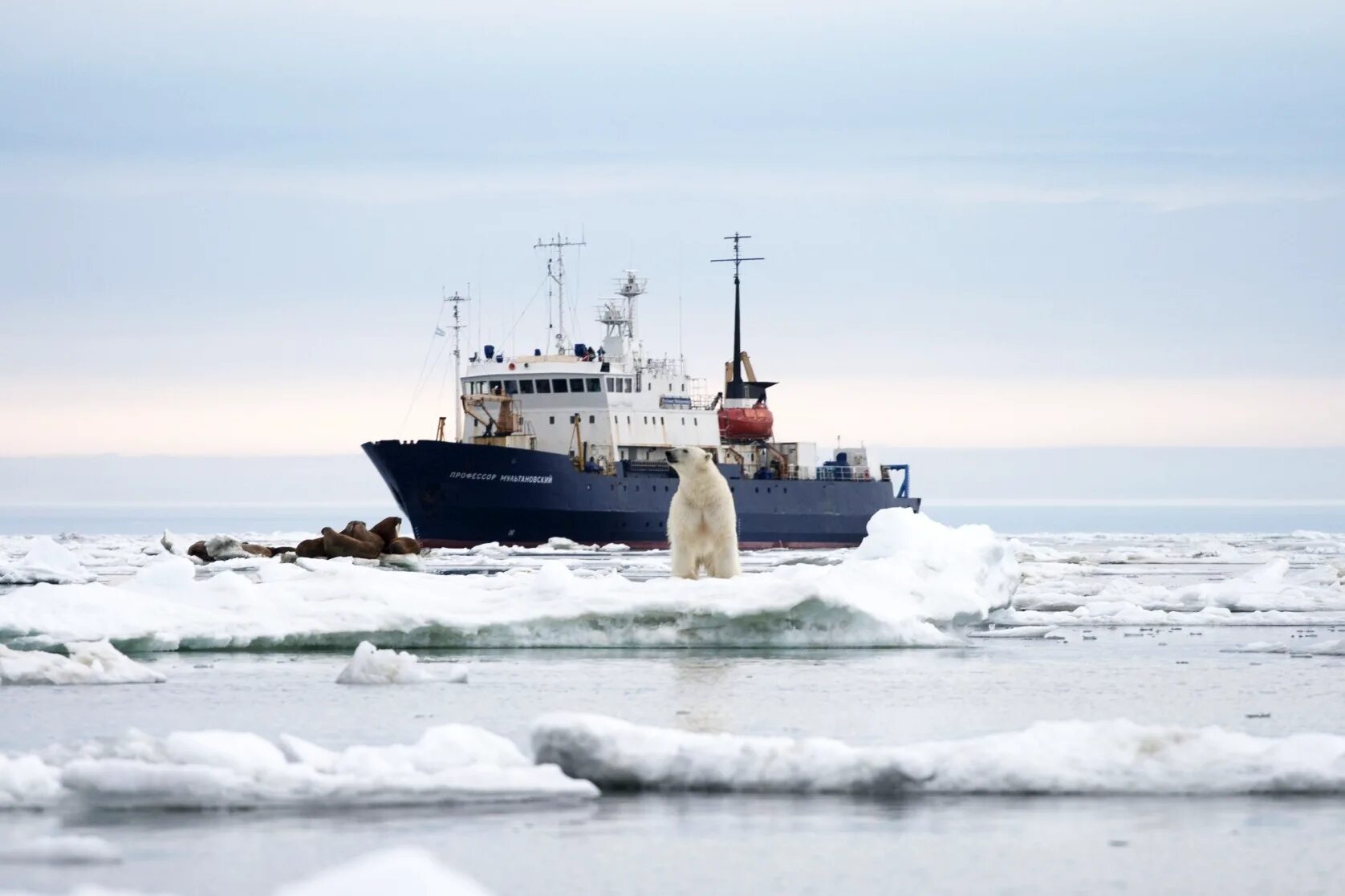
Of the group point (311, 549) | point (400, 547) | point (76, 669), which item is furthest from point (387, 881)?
point (311, 549)

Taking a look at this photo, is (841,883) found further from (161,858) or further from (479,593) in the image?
(479,593)

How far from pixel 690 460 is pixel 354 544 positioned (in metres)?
17.8

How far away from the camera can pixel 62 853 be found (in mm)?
5434

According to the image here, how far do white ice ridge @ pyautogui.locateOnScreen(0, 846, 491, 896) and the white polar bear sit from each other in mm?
10498

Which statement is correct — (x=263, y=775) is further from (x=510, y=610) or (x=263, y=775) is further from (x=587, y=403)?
(x=587, y=403)

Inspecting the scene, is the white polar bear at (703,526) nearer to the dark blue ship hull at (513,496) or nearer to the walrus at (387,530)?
the walrus at (387,530)

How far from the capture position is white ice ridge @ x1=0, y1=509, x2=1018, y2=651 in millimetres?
12484

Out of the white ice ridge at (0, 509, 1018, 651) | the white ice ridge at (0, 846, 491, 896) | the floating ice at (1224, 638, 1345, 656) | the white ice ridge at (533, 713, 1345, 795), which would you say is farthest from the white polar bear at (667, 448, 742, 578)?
the white ice ridge at (0, 846, 491, 896)

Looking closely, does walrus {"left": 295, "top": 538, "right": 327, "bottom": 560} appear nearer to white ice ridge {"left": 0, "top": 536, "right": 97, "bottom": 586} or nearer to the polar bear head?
white ice ridge {"left": 0, "top": 536, "right": 97, "bottom": 586}

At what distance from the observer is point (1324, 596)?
61.6ft

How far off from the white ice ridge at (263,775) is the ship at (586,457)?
101ft

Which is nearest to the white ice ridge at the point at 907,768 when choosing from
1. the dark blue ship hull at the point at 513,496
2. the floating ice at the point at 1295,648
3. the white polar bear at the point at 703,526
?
the floating ice at the point at 1295,648

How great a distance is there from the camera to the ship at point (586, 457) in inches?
1622

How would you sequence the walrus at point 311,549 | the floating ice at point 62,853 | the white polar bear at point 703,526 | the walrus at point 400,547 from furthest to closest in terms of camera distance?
1. the walrus at point 311,549
2. the walrus at point 400,547
3. the white polar bear at point 703,526
4. the floating ice at point 62,853
